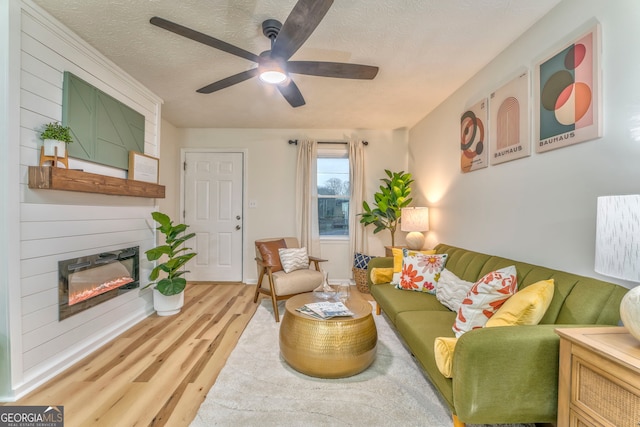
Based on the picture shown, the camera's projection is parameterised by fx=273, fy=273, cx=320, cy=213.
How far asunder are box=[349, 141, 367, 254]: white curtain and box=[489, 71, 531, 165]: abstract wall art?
2.05m

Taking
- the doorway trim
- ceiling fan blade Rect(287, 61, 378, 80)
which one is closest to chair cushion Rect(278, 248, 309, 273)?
the doorway trim

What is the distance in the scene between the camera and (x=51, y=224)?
6.17 feet

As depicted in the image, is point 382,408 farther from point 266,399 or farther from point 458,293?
point 458,293

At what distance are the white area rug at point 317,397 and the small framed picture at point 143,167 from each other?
6.50 feet

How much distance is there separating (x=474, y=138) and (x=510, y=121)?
48 centimetres

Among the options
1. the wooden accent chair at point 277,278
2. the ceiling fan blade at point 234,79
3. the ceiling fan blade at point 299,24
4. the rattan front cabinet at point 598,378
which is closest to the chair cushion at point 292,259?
the wooden accent chair at point 277,278

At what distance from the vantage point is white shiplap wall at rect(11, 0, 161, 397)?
1.71 metres

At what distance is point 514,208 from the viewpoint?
82.0 inches

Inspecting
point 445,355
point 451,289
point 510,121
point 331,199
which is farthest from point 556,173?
point 331,199

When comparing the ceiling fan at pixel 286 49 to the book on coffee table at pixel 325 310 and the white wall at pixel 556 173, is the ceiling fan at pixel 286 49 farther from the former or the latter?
the book on coffee table at pixel 325 310

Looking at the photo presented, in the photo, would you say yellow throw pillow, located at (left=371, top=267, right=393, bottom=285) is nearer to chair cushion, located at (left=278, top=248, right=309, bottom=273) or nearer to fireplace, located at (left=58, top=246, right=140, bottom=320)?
chair cushion, located at (left=278, top=248, right=309, bottom=273)

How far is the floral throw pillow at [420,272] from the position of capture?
8.14ft

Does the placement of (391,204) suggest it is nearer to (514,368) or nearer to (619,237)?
(514,368)

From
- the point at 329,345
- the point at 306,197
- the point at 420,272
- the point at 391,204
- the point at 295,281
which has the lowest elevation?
the point at 329,345
